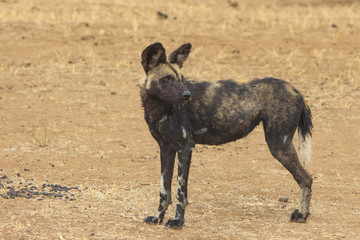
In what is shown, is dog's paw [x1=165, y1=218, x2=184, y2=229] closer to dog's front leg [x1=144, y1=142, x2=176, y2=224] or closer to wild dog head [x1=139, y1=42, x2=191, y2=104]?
dog's front leg [x1=144, y1=142, x2=176, y2=224]

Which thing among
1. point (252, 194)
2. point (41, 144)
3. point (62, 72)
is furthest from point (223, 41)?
point (252, 194)

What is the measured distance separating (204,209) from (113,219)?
1.19 m

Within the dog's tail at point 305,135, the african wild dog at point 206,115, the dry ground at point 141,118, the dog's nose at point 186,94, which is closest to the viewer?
the dog's nose at point 186,94

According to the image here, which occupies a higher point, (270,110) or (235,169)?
(270,110)

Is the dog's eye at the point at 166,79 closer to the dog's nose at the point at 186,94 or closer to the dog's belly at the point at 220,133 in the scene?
the dog's nose at the point at 186,94

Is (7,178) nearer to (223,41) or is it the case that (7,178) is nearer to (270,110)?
(270,110)

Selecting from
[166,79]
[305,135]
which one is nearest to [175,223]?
[166,79]

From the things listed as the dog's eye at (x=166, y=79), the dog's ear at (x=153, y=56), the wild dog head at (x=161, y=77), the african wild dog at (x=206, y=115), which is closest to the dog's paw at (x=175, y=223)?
the african wild dog at (x=206, y=115)

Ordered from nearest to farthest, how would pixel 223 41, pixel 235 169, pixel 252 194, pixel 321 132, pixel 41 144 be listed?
pixel 252 194, pixel 235 169, pixel 41 144, pixel 321 132, pixel 223 41

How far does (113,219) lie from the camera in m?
6.47

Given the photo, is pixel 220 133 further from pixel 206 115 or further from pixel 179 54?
pixel 179 54

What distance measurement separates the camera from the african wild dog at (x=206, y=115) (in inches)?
250

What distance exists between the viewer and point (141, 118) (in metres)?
11.9

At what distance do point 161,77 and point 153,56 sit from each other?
226 mm
